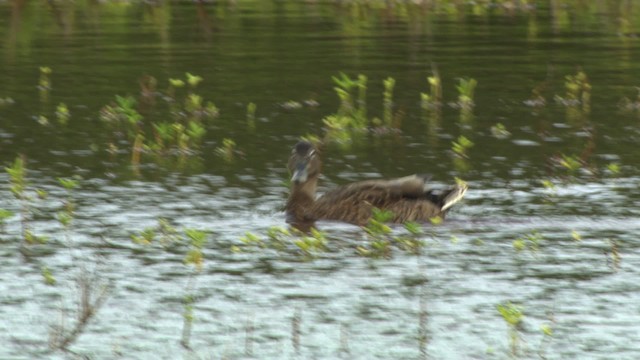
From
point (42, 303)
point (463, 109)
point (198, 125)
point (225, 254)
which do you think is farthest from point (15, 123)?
point (42, 303)

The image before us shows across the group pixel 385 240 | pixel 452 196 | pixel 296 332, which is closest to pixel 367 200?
pixel 452 196

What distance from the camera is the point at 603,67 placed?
2066 centimetres

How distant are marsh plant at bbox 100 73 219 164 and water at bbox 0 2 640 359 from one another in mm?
178

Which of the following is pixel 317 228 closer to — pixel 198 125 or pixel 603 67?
pixel 198 125

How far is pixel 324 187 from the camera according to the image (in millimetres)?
14719

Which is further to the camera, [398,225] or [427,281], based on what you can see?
[398,225]

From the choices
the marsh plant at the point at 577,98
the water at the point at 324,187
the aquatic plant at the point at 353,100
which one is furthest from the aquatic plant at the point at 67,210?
the marsh plant at the point at 577,98

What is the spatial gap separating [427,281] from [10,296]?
265 centimetres

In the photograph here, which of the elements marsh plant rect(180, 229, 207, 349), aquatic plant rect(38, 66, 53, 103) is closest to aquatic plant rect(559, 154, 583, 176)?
marsh plant rect(180, 229, 207, 349)

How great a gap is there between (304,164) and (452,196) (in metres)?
1.35

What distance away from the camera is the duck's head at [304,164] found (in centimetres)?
1361

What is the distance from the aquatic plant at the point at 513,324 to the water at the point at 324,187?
0.05 m

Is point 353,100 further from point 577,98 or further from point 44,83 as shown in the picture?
point 44,83

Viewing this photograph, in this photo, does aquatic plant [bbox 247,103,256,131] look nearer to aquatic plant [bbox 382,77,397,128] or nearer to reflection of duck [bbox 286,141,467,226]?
aquatic plant [bbox 382,77,397,128]
